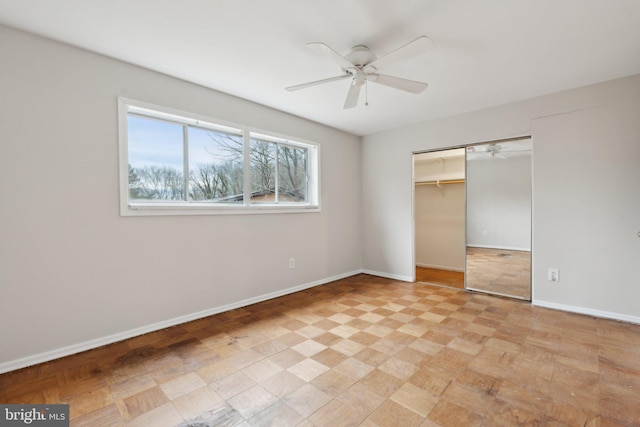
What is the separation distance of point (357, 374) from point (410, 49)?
2.33m

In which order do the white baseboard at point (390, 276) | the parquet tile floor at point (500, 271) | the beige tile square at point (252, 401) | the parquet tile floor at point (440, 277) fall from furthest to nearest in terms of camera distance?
the white baseboard at point (390, 276) < the parquet tile floor at point (440, 277) < the parquet tile floor at point (500, 271) < the beige tile square at point (252, 401)

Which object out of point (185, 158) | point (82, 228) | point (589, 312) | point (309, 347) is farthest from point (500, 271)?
point (82, 228)

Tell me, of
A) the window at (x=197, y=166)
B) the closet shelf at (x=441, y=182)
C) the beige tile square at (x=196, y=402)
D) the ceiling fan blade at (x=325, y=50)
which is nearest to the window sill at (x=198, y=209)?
the window at (x=197, y=166)

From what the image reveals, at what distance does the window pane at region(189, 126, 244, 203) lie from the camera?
311 cm

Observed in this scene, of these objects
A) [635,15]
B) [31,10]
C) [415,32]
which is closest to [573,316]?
[635,15]

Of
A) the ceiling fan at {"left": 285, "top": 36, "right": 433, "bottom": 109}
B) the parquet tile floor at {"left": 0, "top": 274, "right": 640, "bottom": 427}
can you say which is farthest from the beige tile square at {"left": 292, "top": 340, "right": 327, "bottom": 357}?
the ceiling fan at {"left": 285, "top": 36, "right": 433, "bottom": 109}

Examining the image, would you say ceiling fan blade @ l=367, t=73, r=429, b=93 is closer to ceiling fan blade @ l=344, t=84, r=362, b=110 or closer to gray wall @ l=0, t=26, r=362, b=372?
ceiling fan blade @ l=344, t=84, r=362, b=110

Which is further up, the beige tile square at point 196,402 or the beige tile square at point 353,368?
the beige tile square at point 196,402

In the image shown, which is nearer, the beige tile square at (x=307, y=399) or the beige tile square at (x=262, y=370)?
the beige tile square at (x=307, y=399)

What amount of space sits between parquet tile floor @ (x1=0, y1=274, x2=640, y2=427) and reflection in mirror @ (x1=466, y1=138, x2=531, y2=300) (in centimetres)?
75

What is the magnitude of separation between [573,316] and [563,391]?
170 cm

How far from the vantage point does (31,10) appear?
1879mm

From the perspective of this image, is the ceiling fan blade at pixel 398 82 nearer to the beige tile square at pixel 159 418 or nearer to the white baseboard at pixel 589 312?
the beige tile square at pixel 159 418

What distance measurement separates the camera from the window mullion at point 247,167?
3416 millimetres
